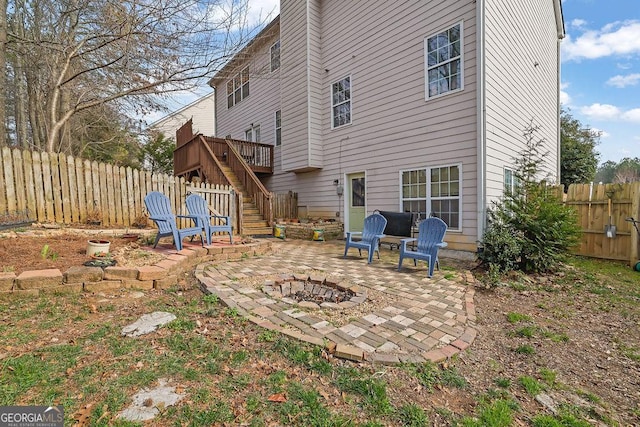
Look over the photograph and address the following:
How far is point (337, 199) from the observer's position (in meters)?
9.70

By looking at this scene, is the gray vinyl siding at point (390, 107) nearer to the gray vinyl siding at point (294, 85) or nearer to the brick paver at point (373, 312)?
the gray vinyl siding at point (294, 85)

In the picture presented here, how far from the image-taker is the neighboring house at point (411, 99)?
648cm

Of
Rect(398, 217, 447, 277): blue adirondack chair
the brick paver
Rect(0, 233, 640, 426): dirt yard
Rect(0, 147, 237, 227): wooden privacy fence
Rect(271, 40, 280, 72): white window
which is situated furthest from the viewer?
Rect(271, 40, 280, 72): white window

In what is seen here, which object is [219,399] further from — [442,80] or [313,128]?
[313,128]

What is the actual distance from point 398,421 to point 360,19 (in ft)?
32.7

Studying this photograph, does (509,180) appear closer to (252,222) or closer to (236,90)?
(252,222)

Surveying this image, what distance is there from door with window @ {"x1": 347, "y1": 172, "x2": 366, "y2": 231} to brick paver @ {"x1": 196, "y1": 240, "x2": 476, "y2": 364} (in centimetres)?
361

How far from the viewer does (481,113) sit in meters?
6.17

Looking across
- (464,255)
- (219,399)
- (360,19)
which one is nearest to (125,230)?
(219,399)

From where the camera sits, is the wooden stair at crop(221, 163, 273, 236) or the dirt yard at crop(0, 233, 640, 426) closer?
the dirt yard at crop(0, 233, 640, 426)

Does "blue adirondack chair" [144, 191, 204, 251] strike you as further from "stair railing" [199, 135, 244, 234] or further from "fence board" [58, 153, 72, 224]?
"stair railing" [199, 135, 244, 234]

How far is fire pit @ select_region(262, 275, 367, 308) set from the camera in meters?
3.47

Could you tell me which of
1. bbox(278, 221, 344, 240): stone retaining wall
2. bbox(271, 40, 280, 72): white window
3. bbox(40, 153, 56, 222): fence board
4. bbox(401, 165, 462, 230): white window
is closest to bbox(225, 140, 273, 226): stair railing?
bbox(278, 221, 344, 240): stone retaining wall

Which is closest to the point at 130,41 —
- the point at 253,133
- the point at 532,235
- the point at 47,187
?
the point at 47,187
